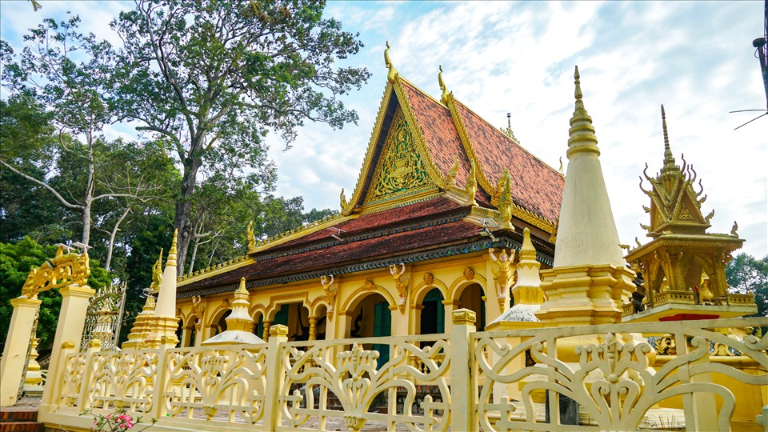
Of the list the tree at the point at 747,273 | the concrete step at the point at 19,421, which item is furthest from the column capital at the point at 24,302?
the tree at the point at 747,273

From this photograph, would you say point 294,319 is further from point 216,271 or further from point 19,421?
point 19,421

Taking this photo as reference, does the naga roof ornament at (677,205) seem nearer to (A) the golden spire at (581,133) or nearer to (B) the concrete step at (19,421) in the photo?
(A) the golden spire at (581,133)

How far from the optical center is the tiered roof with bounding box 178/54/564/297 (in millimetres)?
12602

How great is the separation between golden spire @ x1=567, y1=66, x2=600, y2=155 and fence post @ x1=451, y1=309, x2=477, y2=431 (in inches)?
79.7

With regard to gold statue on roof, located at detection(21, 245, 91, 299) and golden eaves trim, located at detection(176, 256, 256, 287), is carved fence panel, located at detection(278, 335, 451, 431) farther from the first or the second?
golden eaves trim, located at detection(176, 256, 256, 287)

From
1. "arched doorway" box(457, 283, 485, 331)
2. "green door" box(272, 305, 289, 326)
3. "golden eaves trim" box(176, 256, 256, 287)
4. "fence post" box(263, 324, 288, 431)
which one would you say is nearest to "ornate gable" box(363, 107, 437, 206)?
"arched doorway" box(457, 283, 485, 331)

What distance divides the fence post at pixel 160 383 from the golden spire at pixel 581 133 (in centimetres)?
462

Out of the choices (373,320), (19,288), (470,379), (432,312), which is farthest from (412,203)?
(19,288)

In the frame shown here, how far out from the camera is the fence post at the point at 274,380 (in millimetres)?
4637

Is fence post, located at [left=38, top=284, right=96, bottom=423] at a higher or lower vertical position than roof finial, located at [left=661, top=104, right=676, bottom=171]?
lower

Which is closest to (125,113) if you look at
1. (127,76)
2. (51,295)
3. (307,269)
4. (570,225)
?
(127,76)

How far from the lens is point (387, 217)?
1500cm

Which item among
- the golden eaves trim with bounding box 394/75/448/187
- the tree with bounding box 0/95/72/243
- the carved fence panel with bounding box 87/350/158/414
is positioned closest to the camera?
the carved fence panel with bounding box 87/350/158/414

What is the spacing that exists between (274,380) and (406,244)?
7.86 m
